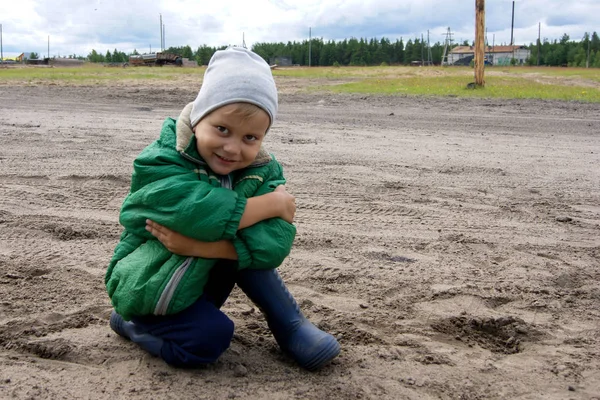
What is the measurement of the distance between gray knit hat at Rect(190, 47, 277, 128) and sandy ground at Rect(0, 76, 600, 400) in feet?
3.20

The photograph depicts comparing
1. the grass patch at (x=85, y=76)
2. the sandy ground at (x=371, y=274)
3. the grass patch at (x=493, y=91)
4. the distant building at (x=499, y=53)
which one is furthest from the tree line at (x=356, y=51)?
the sandy ground at (x=371, y=274)

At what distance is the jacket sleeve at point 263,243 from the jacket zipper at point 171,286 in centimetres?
19

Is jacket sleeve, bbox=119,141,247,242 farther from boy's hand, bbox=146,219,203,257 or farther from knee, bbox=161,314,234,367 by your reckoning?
knee, bbox=161,314,234,367

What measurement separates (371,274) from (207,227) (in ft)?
4.85

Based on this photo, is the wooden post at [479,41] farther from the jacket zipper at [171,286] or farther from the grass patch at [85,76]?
the jacket zipper at [171,286]

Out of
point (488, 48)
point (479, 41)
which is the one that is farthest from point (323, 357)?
point (488, 48)

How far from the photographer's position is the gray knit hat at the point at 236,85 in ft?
7.13

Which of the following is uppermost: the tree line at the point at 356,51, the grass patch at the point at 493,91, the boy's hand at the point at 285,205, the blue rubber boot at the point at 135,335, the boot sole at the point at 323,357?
the tree line at the point at 356,51

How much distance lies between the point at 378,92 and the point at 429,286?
12.2 meters

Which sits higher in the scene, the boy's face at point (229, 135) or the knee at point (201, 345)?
the boy's face at point (229, 135)

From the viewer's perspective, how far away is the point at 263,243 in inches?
88.1

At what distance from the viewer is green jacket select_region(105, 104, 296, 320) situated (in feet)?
7.04

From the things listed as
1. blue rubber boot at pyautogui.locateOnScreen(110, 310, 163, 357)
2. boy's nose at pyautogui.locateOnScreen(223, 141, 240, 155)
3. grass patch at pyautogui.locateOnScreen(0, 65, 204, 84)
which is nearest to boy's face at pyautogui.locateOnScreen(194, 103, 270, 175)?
boy's nose at pyautogui.locateOnScreen(223, 141, 240, 155)

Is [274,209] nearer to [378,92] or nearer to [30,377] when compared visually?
Result: [30,377]
